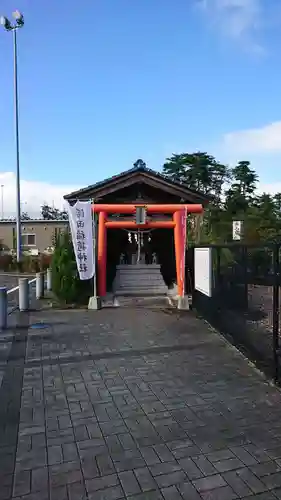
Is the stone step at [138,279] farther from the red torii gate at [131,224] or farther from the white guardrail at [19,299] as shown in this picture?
the white guardrail at [19,299]

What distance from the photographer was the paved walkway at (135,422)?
325cm

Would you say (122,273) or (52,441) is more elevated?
(122,273)

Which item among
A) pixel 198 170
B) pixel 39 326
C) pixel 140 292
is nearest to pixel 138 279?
pixel 140 292

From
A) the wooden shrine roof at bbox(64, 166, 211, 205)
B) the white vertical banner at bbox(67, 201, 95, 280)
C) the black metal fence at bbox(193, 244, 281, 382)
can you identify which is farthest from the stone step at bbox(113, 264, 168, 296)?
the black metal fence at bbox(193, 244, 281, 382)

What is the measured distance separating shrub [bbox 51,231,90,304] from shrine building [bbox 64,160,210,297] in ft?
2.08

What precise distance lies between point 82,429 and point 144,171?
407 inches

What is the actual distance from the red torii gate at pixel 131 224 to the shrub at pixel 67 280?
63cm

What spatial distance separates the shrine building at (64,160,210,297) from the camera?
12734 mm

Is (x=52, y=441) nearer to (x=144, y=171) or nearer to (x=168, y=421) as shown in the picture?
(x=168, y=421)

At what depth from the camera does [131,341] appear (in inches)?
311

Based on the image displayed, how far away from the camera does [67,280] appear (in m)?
12.3

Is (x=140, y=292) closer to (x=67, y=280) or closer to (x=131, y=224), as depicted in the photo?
(x=131, y=224)

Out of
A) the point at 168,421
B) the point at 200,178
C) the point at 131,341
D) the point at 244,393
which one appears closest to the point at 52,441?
the point at 168,421

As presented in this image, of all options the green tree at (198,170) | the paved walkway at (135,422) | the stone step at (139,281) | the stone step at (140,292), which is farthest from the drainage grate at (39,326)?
the green tree at (198,170)
